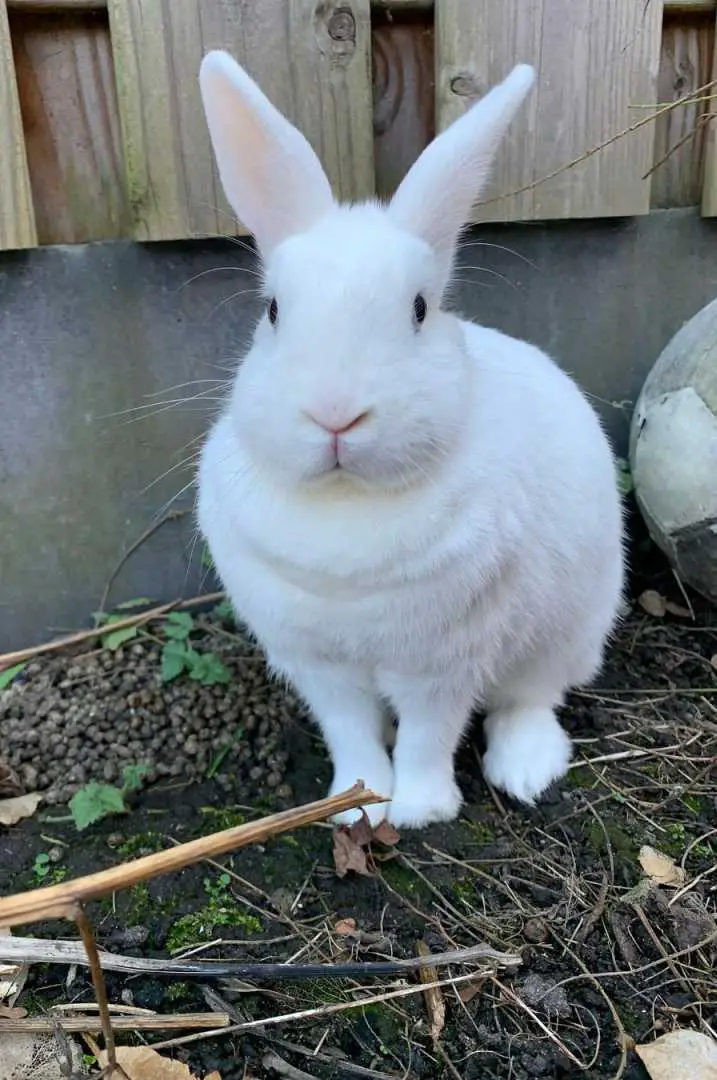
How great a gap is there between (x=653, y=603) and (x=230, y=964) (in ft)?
6.41

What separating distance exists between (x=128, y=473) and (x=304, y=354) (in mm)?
1528

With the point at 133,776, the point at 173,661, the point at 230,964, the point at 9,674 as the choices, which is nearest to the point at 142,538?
the point at 173,661

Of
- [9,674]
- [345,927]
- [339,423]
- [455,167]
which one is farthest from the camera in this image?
[9,674]

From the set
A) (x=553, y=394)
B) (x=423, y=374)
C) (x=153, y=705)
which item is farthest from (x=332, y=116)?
(x=153, y=705)

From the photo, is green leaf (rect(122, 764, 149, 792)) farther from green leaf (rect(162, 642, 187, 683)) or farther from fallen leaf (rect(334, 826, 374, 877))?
fallen leaf (rect(334, 826, 374, 877))

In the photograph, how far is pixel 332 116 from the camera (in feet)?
8.98

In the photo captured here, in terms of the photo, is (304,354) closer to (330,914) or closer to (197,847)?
(197,847)

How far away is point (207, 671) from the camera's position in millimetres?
2854

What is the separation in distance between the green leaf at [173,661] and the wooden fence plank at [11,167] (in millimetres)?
1314

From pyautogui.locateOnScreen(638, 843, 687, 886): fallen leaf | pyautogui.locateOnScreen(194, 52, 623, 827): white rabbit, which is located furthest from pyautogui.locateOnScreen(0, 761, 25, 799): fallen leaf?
pyautogui.locateOnScreen(638, 843, 687, 886): fallen leaf

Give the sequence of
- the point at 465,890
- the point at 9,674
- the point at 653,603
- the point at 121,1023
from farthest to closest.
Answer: the point at 653,603 < the point at 9,674 < the point at 465,890 < the point at 121,1023

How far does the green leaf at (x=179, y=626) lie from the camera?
9.80 ft

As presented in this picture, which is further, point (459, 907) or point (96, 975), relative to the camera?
point (459, 907)

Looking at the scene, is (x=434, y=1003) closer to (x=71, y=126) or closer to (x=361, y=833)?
(x=361, y=833)
